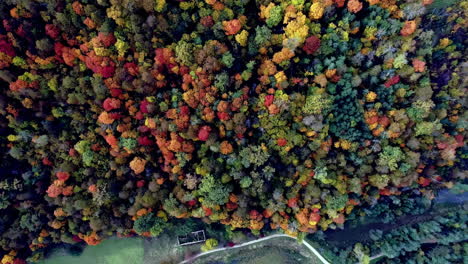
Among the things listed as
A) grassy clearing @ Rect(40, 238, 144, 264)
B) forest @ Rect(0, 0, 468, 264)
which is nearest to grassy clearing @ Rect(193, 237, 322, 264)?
forest @ Rect(0, 0, 468, 264)

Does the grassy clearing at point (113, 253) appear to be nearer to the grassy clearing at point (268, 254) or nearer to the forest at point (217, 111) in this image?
the forest at point (217, 111)

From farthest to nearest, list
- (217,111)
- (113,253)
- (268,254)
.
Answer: (268,254) < (113,253) < (217,111)

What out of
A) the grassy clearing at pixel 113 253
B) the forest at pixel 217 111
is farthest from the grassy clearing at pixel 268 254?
the grassy clearing at pixel 113 253

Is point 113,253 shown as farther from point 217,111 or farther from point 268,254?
point 217,111

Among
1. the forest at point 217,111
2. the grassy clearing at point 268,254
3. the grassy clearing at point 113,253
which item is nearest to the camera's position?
the forest at point 217,111

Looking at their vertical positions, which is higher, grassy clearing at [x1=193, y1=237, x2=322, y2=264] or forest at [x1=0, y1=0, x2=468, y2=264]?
forest at [x1=0, y1=0, x2=468, y2=264]

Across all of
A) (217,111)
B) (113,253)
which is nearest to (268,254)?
(113,253)

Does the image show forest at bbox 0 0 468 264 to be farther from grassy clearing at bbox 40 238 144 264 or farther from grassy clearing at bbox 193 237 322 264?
grassy clearing at bbox 193 237 322 264

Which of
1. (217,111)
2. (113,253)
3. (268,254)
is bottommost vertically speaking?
(268,254)
